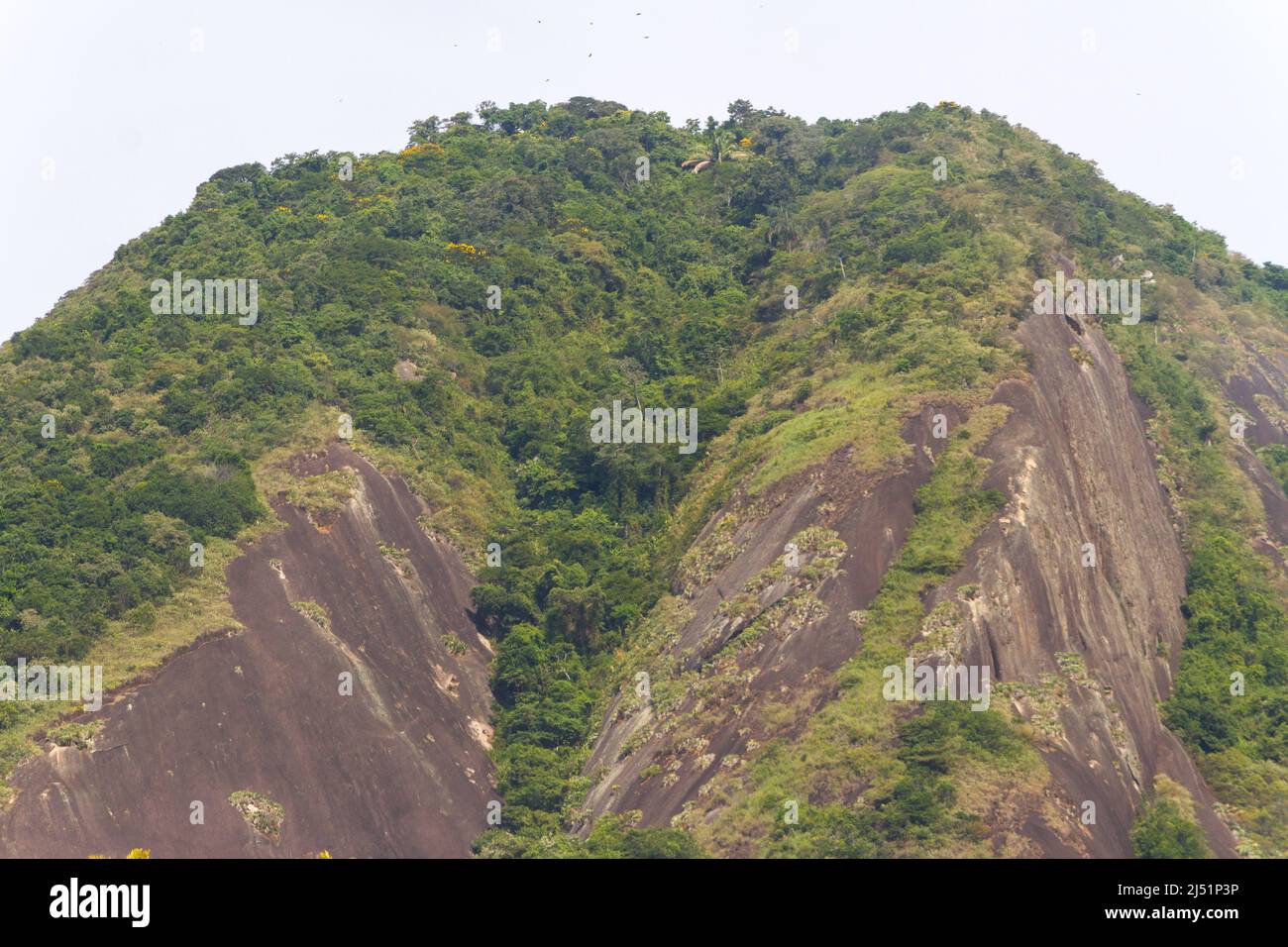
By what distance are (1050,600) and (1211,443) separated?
→ 2313cm

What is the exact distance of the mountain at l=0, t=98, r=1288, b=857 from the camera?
5150 centimetres

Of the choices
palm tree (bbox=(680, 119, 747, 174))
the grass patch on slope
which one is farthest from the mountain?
palm tree (bbox=(680, 119, 747, 174))

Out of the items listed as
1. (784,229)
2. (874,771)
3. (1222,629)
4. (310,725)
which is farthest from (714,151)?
(874,771)

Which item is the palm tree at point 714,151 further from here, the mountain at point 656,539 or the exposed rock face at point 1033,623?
the exposed rock face at point 1033,623

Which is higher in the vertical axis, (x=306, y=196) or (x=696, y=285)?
(x=306, y=196)

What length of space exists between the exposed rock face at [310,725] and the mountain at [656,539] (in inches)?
6.0

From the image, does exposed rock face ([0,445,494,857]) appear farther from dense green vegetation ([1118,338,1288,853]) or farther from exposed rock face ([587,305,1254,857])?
dense green vegetation ([1118,338,1288,853])

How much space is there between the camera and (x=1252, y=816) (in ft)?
177

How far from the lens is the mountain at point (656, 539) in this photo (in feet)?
169

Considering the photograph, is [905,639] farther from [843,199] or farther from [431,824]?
[843,199]

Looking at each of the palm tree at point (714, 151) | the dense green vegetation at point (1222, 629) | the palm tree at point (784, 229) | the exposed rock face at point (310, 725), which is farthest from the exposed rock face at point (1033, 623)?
the palm tree at point (714, 151)

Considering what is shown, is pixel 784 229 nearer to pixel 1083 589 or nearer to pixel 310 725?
pixel 1083 589

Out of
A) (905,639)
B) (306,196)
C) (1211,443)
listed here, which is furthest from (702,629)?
(306,196)

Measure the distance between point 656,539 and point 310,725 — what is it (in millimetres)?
18250
